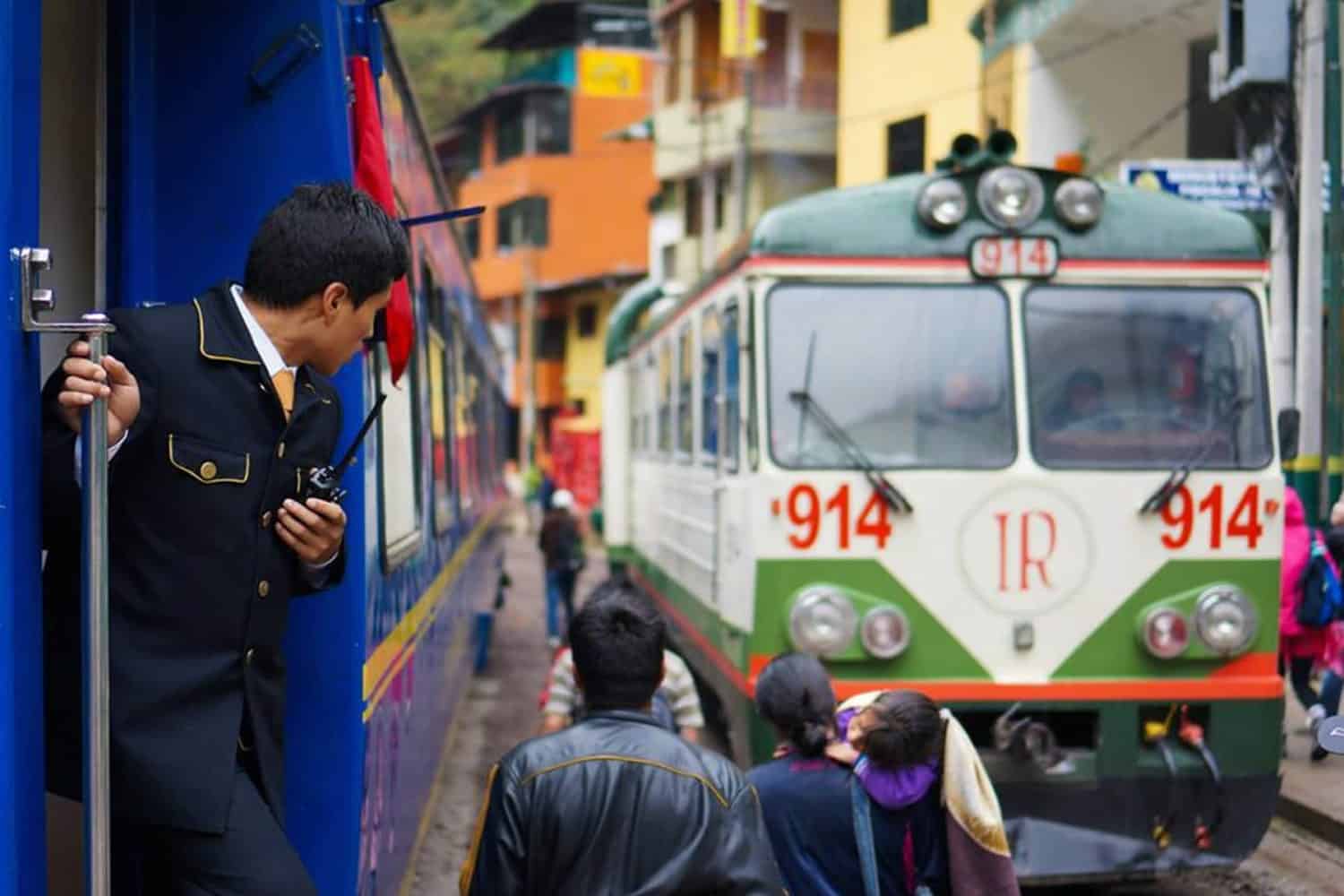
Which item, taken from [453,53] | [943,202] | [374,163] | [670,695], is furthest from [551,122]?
[374,163]

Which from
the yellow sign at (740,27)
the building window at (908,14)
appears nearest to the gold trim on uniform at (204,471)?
the building window at (908,14)

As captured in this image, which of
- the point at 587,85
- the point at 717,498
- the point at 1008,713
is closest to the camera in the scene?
the point at 1008,713

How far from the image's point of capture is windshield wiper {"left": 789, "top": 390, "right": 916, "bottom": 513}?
6.47m

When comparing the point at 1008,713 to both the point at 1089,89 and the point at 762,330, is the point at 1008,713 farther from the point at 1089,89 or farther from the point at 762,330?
the point at 1089,89

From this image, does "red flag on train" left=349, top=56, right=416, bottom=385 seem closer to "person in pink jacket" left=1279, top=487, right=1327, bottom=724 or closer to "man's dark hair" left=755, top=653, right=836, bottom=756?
"man's dark hair" left=755, top=653, right=836, bottom=756

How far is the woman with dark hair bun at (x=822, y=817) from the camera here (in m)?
3.87

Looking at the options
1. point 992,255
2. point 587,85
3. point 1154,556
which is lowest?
point 1154,556

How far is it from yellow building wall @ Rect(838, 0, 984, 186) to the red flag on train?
1631 cm

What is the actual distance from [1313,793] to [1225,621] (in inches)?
95.7

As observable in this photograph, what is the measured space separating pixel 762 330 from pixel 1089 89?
12100 mm

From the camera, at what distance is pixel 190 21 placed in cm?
342

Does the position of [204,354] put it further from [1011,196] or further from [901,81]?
[901,81]

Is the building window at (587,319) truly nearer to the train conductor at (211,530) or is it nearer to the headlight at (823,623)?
the headlight at (823,623)

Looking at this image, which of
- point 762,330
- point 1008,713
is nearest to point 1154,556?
point 1008,713
